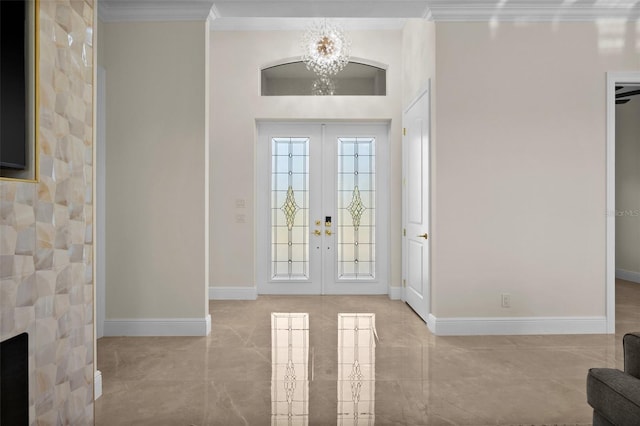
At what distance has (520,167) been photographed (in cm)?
383

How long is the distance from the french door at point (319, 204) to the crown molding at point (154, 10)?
1.94m

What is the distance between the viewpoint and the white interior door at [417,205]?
4152 millimetres

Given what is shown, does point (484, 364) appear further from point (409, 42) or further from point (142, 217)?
point (409, 42)

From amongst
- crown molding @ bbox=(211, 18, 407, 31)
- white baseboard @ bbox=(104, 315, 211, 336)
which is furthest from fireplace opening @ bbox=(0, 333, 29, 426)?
crown molding @ bbox=(211, 18, 407, 31)

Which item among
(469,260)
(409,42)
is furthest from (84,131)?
(409,42)

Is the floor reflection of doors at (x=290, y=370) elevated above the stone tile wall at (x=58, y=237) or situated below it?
below

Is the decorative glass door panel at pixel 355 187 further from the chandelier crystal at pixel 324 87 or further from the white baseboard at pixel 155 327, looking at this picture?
the white baseboard at pixel 155 327

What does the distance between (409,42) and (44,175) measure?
4.35 m

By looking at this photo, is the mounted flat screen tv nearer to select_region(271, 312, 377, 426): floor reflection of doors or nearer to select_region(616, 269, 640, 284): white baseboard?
select_region(271, 312, 377, 426): floor reflection of doors

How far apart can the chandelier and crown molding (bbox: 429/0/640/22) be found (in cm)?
165

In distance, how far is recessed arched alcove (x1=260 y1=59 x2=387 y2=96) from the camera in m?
5.49

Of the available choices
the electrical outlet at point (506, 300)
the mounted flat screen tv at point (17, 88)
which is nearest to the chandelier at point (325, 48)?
the electrical outlet at point (506, 300)

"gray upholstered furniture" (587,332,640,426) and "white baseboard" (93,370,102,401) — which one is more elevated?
"gray upholstered furniture" (587,332,640,426)

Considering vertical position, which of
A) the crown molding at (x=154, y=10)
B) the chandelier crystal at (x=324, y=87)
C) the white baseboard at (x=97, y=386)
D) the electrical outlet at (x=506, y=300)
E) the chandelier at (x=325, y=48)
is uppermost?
the chandelier at (x=325, y=48)
